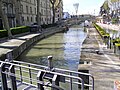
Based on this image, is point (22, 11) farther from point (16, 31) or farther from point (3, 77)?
point (3, 77)

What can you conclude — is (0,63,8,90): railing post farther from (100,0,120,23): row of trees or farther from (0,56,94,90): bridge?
(100,0,120,23): row of trees

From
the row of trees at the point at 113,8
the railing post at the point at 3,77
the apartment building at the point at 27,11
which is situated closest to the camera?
the railing post at the point at 3,77

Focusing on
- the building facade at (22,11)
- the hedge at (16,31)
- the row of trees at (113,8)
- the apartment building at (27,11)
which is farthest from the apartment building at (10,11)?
the row of trees at (113,8)

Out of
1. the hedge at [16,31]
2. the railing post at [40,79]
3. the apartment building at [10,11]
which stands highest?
the apartment building at [10,11]

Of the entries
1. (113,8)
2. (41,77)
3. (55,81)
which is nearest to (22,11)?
(113,8)

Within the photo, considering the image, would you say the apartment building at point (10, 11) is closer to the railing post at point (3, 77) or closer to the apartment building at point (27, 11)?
the apartment building at point (27, 11)

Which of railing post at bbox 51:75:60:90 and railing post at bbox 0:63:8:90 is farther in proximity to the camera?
railing post at bbox 0:63:8:90

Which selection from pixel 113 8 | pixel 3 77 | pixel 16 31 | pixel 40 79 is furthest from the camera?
pixel 113 8

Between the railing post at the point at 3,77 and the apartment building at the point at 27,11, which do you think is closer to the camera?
the railing post at the point at 3,77

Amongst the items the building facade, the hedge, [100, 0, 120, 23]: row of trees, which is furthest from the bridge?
[100, 0, 120, 23]: row of trees

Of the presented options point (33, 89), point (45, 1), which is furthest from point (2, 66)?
point (45, 1)

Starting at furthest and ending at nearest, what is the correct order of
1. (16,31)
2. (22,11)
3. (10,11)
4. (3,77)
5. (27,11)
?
(27,11) < (22,11) < (10,11) < (16,31) < (3,77)

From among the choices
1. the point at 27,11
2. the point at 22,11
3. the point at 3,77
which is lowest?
the point at 3,77

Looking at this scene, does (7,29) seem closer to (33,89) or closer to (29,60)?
(29,60)
